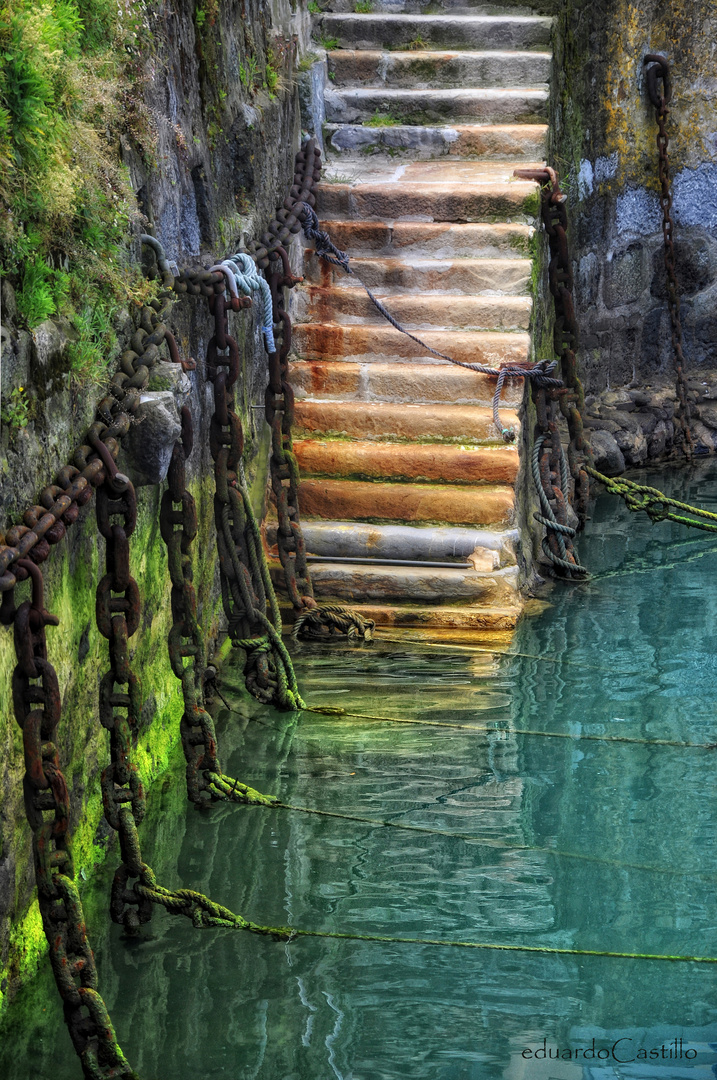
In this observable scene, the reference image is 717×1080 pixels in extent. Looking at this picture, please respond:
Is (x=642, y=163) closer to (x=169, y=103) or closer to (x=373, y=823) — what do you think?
(x=169, y=103)

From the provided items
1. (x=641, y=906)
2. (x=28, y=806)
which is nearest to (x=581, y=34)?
(x=641, y=906)

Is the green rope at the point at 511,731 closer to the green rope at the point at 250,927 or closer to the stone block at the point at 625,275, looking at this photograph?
the green rope at the point at 250,927

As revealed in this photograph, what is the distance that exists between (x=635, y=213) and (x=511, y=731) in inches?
213

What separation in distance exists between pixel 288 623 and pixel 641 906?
2.37 m

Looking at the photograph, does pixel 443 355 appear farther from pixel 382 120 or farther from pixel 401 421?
pixel 382 120

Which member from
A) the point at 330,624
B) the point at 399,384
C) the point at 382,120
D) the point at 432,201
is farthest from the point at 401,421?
the point at 382,120

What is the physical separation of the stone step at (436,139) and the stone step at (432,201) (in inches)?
15.4

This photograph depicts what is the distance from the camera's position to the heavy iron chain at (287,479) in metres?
4.96

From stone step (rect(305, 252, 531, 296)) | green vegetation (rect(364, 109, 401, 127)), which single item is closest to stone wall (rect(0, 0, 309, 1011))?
stone step (rect(305, 252, 531, 296))

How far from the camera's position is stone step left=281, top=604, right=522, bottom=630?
204 inches

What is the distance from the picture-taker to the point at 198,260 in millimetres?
4324

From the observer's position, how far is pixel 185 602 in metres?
3.39

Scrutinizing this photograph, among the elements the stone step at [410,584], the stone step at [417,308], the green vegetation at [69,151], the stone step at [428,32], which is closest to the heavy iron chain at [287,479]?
the stone step at [410,584]

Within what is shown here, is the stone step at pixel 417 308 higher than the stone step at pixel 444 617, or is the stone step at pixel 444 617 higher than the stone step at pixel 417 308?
the stone step at pixel 417 308
